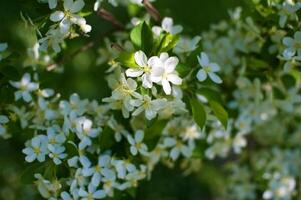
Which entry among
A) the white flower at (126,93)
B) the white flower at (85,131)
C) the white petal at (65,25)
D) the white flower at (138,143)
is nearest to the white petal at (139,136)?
the white flower at (138,143)

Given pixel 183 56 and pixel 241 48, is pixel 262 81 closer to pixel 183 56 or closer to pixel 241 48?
pixel 241 48

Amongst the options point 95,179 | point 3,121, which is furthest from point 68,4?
point 95,179

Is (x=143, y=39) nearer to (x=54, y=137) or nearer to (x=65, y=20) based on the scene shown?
(x=65, y=20)

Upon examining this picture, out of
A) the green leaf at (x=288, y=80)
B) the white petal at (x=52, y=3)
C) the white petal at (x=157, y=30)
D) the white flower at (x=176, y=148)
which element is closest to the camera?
the white petal at (x=52, y=3)

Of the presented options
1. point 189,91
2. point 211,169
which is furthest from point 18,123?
point 211,169

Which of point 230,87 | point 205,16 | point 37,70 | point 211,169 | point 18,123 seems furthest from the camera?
point 205,16

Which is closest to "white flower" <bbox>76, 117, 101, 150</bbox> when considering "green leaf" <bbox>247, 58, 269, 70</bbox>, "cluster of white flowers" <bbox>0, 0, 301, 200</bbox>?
"cluster of white flowers" <bbox>0, 0, 301, 200</bbox>

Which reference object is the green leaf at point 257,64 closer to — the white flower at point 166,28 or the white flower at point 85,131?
the white flower at point 166,28
